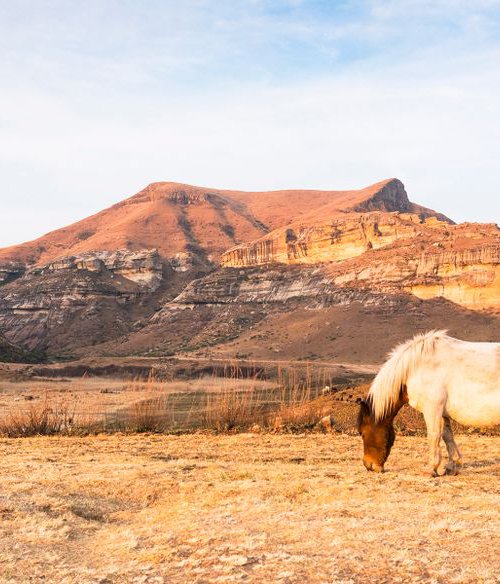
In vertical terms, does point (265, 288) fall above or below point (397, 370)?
above

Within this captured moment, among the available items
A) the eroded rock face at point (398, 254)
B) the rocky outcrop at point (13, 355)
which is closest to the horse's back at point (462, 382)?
the rocky outcrop at point (13, 355)

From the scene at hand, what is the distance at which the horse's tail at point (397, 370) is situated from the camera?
789 centimetres

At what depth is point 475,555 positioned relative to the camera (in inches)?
166

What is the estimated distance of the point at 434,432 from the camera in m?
7.60

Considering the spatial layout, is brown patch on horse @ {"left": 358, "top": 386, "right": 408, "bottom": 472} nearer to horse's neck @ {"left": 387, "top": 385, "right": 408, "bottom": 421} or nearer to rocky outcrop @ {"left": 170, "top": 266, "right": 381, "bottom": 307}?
horse's neck @ {"left": 387, "top": 385, "right": 408, "bottom": 421}

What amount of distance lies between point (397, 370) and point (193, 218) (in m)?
159

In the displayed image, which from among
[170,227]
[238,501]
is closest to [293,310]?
[170,227]

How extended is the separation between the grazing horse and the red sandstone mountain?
11709cm

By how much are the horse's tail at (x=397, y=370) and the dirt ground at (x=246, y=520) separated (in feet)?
2.95

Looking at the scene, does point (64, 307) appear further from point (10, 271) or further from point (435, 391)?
point (435, 391)

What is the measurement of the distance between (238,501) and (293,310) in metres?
82.3

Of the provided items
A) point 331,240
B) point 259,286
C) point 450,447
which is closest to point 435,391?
point 450,447

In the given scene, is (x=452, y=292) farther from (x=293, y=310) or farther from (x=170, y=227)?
(x=170, y=227)

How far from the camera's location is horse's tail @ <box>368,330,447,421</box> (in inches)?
311
